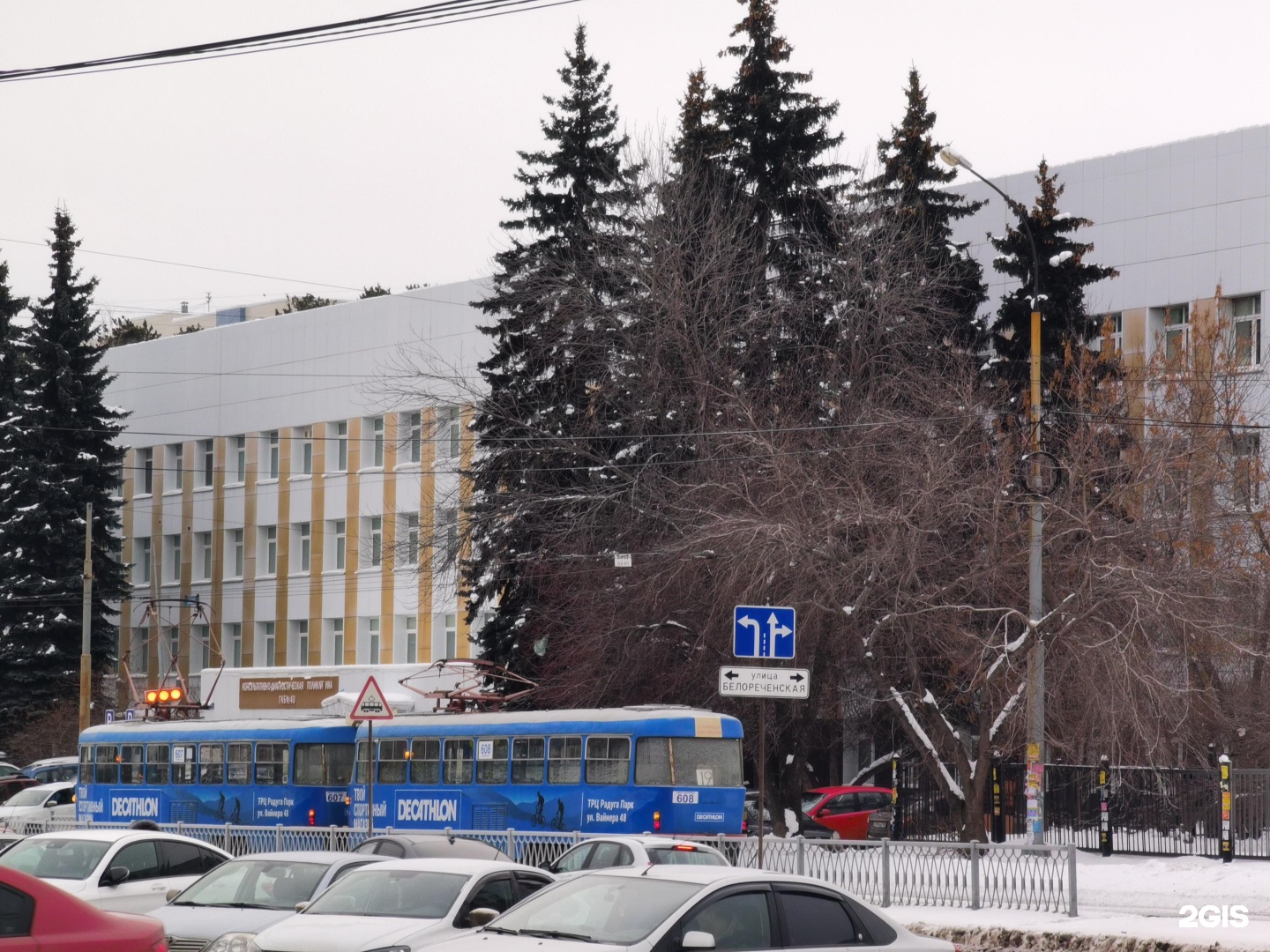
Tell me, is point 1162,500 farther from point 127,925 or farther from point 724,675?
point 127,925

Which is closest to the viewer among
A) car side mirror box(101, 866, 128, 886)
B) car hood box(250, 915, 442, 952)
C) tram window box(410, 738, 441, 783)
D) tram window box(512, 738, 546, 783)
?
car hood box(250, 915, 442, 952)

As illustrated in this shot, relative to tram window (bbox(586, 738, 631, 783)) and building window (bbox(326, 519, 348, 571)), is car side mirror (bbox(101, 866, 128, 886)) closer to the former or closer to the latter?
tram window (bbox(586, 738, 631, 783))

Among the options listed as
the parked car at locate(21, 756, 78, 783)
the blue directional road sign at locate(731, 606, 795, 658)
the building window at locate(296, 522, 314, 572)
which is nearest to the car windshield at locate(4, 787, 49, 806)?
the parked car at locate(21, 756, 78, 783)

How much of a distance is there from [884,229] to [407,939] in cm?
3051

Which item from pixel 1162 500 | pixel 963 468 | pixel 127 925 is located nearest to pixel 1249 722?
pixel 1162 500

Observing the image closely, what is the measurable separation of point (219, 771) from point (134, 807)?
265 cm

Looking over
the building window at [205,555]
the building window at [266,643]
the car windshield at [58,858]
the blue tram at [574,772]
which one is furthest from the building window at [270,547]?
the car windshield at [58,858]

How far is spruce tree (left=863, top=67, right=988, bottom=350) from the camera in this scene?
42625 mm

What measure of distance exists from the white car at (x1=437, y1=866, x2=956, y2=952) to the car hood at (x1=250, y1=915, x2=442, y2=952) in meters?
1.72

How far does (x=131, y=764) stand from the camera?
126 feet

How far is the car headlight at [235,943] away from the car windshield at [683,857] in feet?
18.3

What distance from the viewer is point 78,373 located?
65188 mm

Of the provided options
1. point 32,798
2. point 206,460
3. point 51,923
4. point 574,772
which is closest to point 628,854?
point 51,923

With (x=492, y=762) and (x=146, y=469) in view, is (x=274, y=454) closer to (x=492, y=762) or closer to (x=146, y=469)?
(x=146, y=469)
